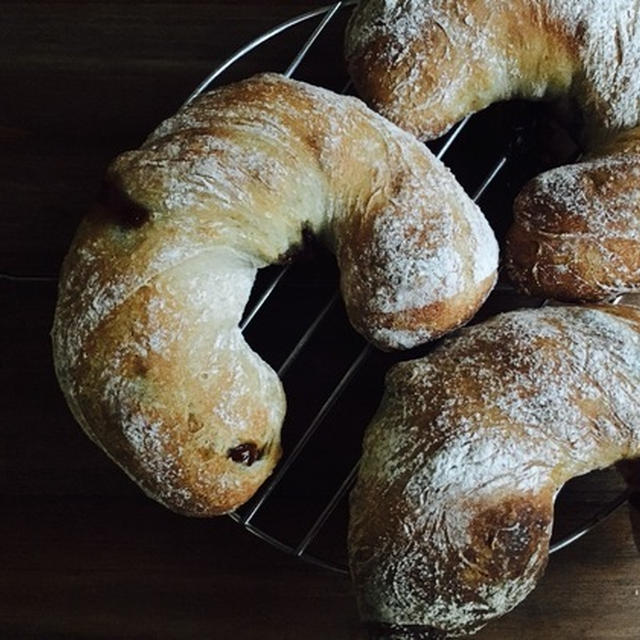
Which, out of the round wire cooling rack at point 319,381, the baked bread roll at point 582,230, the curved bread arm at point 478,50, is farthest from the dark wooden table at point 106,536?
the baked bread roll at point 582,230

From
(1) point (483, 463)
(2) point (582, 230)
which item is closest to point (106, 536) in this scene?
(1) point (483, 463)

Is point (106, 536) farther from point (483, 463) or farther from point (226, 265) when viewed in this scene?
point (483, 463)

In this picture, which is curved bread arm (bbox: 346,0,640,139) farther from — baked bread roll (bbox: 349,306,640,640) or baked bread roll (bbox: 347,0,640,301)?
baked bread roll (bbox: 349,306,640,640)

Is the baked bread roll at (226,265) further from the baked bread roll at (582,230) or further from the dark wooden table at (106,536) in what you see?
the dark wooden table at (106,536)

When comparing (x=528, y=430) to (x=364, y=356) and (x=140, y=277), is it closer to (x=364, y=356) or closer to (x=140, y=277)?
(x=364, y=356)

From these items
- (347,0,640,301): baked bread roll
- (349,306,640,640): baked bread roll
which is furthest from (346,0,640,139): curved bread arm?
(349,306,640,640): baked bread roll

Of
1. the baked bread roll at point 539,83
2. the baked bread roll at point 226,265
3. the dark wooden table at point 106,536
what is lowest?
the dark wooden table at point 106,536
